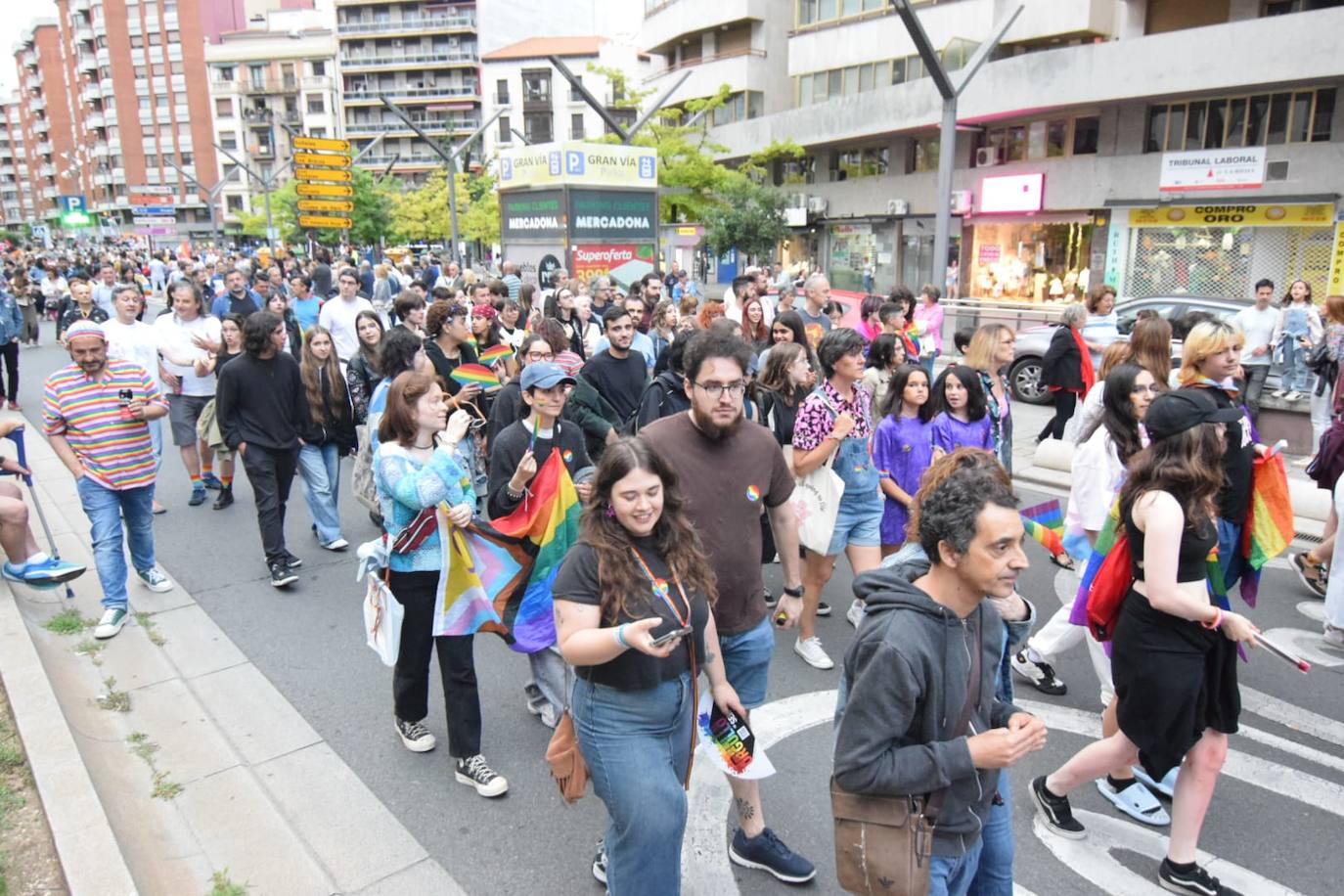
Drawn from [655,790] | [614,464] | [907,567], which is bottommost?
[655,790]

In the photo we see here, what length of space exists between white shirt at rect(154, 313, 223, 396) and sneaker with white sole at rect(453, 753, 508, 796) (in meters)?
5.53

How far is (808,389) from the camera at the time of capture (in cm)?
564

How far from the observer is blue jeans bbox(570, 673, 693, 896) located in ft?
8.57

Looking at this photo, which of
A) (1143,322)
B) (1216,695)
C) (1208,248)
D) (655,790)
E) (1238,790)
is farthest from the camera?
(1208,248)

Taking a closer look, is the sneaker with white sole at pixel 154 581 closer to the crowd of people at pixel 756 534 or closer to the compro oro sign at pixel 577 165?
the crowd of people at pixel 756 534

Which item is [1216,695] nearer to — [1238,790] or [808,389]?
[1238,790]

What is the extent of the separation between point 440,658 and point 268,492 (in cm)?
312

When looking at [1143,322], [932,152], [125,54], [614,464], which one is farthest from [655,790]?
[125,54]

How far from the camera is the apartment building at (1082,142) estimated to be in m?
22.1

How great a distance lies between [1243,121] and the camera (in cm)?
2325

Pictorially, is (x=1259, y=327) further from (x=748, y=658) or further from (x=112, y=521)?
(x=112, y=521)

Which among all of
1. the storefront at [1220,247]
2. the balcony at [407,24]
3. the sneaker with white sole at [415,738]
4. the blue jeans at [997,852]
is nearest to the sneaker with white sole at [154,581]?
the sneaker with white sole at [415,738]

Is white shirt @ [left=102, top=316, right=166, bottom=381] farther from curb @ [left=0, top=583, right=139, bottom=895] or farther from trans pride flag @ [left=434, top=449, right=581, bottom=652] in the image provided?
trans pride flag @ [left=434, top=449, right=581, bottom=652]

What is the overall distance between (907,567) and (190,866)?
2943mm
